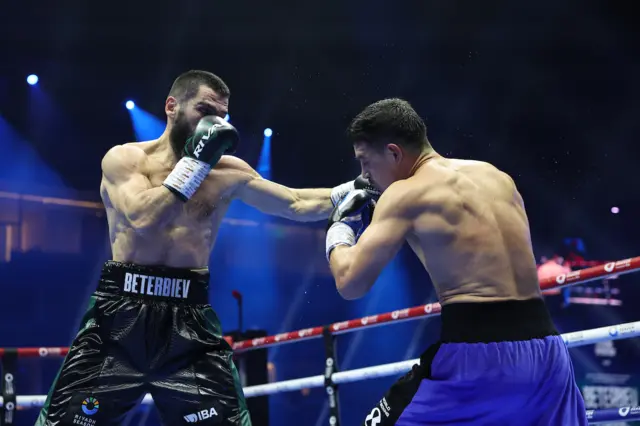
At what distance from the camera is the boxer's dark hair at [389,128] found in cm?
188

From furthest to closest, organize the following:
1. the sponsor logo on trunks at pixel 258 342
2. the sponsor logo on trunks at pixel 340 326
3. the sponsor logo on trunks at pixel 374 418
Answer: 1. the sponsor logo on trunks at pixel 258 342
2. the sponsor logo on trunks at pixel 340 326
3. the sponsor logo on trunks at pixel 374 418

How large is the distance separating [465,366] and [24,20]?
7406mm

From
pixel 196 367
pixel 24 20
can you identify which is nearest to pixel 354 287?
pixel 196 367

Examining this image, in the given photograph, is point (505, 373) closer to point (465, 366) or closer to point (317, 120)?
point (465, 366)

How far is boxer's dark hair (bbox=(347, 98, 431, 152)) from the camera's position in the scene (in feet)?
6.16

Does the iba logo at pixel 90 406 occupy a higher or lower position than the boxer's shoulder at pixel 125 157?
lower

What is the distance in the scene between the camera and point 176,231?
2.55 m

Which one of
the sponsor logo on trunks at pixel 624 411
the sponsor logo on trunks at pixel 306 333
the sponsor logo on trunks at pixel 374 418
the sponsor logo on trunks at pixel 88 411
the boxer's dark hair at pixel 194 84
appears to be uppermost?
the boxer's dark hair at pixel 194 84

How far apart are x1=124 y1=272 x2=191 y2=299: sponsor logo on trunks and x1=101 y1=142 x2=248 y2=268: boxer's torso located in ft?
0.21

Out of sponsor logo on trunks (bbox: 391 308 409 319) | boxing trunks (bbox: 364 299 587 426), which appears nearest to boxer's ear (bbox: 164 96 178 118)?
sponsor logo on trunks (bbox: 391 308 409 319)

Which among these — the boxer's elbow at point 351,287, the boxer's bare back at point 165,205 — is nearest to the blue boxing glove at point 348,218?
the boxer's elbow at point 351,287

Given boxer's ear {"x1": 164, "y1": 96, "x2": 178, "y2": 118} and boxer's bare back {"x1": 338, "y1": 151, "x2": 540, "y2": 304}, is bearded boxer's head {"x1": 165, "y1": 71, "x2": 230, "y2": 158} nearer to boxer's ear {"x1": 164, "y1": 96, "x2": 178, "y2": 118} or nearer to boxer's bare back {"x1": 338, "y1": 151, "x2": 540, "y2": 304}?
boxer's ear {"x1": 164, "y1": 96, "x2": 178, "y2": 118}

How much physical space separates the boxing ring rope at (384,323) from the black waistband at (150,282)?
32.8 inches

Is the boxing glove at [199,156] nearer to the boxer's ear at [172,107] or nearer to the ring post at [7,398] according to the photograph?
the boxer's ear at [172,107]
